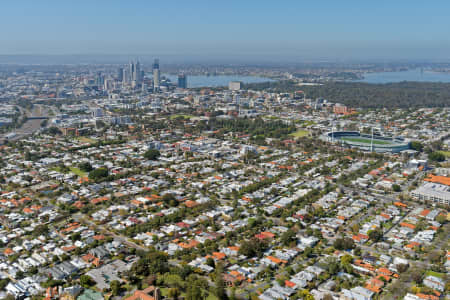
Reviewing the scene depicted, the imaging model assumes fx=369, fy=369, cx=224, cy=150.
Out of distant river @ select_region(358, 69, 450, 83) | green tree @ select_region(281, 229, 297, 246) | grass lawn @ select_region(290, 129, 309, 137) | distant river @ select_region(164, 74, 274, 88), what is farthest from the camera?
distant river @ select_region(358, 69, 450, 83)

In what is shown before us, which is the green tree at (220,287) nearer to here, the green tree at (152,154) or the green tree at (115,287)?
the green tree at (115,287)

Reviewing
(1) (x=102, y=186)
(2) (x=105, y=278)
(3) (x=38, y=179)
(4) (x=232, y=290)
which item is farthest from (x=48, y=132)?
(4) (x=232, y=290)

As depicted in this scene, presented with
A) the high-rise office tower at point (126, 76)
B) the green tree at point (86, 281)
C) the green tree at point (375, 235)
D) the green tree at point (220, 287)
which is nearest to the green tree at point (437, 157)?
the green tree at point (375, 235)

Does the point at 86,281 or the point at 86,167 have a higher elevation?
the point at 86,167

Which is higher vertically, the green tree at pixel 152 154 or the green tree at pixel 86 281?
the green tree at pixel 152 154

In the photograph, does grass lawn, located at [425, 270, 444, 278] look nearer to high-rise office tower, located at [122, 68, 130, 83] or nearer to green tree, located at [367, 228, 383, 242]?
green tree, located at [367, 228, 383, 242]

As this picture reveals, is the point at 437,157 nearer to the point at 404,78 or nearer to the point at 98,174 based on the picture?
the point at 98,174

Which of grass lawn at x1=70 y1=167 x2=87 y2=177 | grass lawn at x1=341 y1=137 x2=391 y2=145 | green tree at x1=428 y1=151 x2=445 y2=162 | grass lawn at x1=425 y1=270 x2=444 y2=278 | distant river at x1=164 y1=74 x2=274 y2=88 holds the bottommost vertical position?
grass lawn at x1=425 y1=270 x2=444 y2=278

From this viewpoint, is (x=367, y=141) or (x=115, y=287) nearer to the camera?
(x=115, y=287)

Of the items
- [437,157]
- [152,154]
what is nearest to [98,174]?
[152,154]

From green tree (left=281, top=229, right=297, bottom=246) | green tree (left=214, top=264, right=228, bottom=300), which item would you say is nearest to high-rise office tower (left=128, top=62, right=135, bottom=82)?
green tree (left=281, top=229, right=297, bottom=246)

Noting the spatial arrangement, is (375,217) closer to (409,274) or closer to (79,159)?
(409,274)
